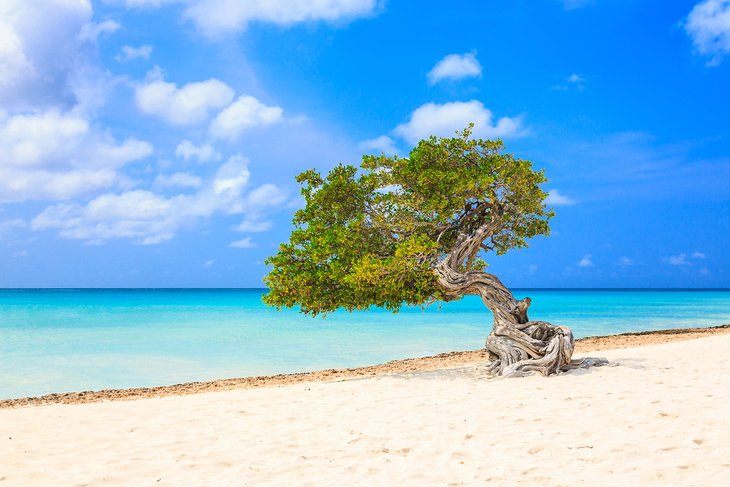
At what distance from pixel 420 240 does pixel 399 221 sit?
3.12 feet

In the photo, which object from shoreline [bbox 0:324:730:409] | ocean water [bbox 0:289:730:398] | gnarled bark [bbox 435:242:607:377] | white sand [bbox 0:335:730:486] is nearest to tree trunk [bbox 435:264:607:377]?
gnarled bark [bbox 435:242:607:377]

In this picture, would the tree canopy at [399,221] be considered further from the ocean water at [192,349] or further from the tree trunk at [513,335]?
the ocean water at [192,349]

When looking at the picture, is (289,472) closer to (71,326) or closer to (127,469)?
(127,469)

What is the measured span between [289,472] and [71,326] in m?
39.8

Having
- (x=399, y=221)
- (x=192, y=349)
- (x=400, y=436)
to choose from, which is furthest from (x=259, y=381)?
(x=192, y=349)

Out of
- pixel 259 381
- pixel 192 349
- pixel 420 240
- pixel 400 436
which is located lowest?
pixel 400 436

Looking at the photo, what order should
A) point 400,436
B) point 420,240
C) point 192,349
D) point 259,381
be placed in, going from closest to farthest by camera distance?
point 400,436, point 420,240, point 259,381, point 192,349

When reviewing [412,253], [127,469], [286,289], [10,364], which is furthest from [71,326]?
[127,469]

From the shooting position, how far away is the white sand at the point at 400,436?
6250 millimetres

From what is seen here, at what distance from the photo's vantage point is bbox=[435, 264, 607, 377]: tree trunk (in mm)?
13227

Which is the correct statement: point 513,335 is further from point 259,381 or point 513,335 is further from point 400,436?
point 259,381

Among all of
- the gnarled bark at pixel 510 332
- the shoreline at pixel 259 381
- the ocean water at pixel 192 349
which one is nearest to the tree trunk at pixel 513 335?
the gnarled bark at pixel 510 332

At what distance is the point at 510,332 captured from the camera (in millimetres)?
13953

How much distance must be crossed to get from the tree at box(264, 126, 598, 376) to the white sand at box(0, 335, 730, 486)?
2080 millimetres
